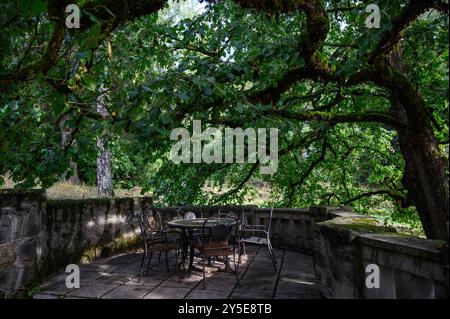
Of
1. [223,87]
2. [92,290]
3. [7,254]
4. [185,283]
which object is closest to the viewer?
[223,87]

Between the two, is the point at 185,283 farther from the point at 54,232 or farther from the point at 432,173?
the point at 432,173

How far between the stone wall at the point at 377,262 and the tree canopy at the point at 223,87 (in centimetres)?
152

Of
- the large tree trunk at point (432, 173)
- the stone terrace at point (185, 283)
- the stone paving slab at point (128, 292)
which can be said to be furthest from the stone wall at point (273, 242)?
the stone paving slab at point (128, 292)

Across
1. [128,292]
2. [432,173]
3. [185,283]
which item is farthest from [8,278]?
[432,173]

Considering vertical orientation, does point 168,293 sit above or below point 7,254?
below

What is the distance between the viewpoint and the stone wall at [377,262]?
2.35 m

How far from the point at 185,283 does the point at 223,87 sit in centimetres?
293

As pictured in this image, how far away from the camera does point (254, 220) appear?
329 inches

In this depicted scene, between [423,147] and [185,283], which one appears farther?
[185,283]

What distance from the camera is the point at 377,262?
115 inches

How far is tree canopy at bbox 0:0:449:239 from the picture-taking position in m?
3.55

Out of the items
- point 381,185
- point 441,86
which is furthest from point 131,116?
point 381,185

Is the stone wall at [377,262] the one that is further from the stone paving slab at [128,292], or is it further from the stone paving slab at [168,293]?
the stone paving slab at [128,292]

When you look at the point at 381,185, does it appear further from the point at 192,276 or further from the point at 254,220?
the point at 192,276
